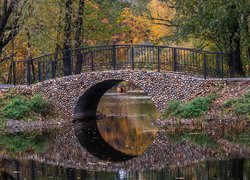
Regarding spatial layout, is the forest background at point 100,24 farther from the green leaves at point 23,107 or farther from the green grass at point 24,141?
the green grass at point 24,141

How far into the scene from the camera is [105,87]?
25.9m

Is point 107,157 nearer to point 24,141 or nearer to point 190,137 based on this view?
point 190,137

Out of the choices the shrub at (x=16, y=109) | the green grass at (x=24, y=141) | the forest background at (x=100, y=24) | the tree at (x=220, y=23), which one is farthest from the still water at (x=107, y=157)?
the forest background at (x=100, y=24)

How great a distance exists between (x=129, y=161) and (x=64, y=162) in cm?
173

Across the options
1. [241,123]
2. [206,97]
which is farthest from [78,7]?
[241,123]

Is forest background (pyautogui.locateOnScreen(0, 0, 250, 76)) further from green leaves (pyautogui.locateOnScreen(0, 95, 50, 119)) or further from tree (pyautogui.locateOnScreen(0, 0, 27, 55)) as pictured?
green leaves (pyautogui.locateOnScreen(0, 95, 50, 119))

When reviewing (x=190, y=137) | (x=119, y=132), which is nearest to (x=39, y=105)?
(x=119, y=132)

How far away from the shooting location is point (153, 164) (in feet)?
45.8

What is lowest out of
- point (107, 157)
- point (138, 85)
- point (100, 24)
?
point (107, 157)

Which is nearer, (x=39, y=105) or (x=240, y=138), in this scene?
(x=240, y=138)

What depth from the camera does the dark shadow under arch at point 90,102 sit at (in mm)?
24283

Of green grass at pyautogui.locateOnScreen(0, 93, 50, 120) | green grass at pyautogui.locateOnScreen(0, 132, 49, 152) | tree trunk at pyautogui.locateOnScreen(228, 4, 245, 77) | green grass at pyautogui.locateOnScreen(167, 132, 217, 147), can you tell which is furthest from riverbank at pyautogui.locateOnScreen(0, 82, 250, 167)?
tree trunk at pyautogui.locateOnScreen(228, 4, 245, 77)

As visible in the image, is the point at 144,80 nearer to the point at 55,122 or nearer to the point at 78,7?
the point at 55,122

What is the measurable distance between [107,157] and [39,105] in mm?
7576
